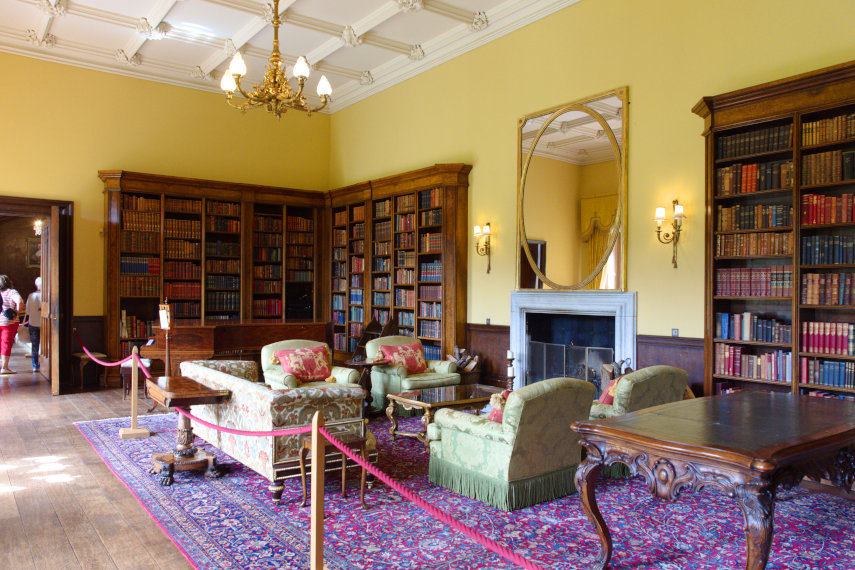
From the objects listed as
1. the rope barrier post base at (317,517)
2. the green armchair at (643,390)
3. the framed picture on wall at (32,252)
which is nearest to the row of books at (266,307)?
the green armchair at (643,390)

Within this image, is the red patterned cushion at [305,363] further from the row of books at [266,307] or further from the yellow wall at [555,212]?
the row of books at [266,307]

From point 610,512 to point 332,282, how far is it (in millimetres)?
7908

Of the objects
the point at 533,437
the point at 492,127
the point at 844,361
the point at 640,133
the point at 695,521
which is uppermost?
the point at 492,127

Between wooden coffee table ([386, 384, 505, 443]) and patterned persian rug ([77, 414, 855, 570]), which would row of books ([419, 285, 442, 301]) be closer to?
wooden coffee table ([386, 384, 505, 443])

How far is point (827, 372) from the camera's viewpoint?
4934mm

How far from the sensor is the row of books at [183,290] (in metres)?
9.84

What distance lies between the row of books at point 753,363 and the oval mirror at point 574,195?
1.45m

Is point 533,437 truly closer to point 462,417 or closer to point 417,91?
point 462,417

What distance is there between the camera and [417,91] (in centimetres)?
983

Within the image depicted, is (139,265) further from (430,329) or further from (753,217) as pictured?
(753,217)

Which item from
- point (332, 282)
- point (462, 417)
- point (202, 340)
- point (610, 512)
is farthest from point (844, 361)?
point (332, 282)

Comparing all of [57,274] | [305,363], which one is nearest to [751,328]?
[305,363]

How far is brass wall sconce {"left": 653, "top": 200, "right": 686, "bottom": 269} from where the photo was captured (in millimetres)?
6148

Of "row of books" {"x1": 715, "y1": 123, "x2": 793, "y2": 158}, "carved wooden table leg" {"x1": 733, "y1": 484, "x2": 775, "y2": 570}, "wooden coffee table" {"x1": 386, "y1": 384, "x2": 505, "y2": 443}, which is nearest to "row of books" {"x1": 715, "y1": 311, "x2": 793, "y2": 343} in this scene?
"row of books" {"x1": 715, "y1": 123, "x2": 793, "y2": 158}
